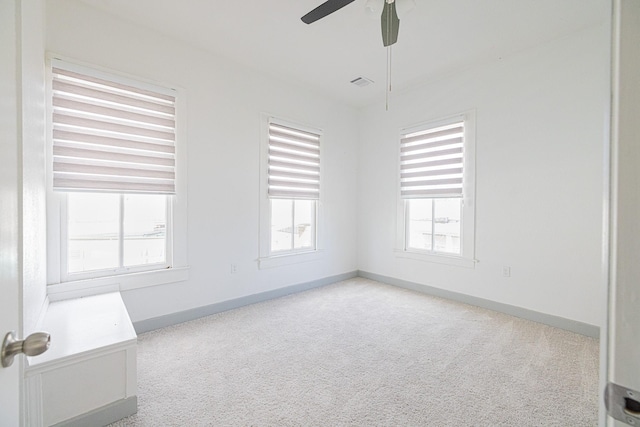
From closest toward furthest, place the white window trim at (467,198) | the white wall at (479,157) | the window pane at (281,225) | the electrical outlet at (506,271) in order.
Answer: the white wall at (479,157), the electrical outlet at (506,271), the white window trim at (467,198), the window pane at (281,225)

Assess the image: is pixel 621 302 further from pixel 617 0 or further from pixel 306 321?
pixel 306 321

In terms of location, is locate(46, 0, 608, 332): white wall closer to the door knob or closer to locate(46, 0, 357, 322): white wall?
locate(46, 0, 357, 322): white wall

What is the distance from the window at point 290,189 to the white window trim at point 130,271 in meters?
1.03

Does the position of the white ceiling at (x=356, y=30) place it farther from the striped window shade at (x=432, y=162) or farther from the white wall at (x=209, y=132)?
the striped window shade at (x=432, y=162)

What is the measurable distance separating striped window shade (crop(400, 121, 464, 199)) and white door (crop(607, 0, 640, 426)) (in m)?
3.58

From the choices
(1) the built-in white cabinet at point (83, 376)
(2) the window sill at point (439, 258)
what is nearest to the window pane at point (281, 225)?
(2) the window sill at point (439, 258)

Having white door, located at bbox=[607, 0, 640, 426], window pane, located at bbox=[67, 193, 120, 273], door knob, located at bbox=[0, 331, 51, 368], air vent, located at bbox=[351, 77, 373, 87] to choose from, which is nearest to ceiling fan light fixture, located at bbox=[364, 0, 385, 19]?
air vent, located at bbox=[351, 77, 373, 87]

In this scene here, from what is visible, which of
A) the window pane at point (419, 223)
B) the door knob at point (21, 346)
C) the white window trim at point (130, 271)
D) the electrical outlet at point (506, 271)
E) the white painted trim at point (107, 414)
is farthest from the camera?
the window pane at point (419, 223)

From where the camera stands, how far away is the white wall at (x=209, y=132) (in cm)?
263

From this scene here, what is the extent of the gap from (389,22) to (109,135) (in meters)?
2.63

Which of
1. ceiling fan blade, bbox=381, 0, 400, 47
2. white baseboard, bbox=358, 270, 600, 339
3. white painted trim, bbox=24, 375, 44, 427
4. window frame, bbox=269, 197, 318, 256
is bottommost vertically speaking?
white baseboard, bbox=358, 270, 600, 339

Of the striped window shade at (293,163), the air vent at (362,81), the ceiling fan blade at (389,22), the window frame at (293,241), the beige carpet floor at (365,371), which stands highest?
the air vent at (362,81)

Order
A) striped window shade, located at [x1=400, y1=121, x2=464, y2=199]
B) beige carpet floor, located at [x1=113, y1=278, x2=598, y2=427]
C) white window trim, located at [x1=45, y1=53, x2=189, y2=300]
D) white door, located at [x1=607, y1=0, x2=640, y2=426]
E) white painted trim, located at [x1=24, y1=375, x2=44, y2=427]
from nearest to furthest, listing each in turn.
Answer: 1. white door, located at [x1=607, y1=0, x2=640, y2=426]
2. white painted trim, located at [x1=24, y1=375, x2=44, y2=427]
3. beige carpet floor, located at [x1=113, y1=278, x2=598, y2=427]
4. white window trim, located at [x1=45, y1=53, x2=189, y2=300]
5. striped window shade, located at [x1=400, y1=121, x2=464, y2=199]

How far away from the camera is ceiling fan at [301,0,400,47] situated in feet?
6.70
